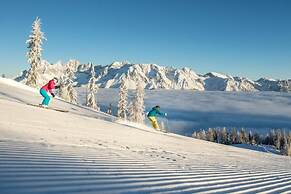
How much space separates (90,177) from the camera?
8.76 metres

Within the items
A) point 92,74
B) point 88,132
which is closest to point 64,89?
point 92,74

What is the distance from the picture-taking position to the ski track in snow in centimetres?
752

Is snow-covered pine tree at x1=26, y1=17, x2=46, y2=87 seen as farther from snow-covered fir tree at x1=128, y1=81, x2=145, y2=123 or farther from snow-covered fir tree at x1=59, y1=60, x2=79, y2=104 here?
snow-covered fir tree at x1=128, y1=81, x2=145, y2=123

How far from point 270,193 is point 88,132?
39.9 feet

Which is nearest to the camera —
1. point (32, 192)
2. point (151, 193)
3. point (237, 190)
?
point (32, 192)

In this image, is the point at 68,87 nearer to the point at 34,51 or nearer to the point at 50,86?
Result: the point at 34,51

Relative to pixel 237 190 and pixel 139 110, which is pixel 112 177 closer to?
pixel 237 190

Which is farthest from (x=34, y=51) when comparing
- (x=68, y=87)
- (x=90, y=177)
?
(x=90, y=177)

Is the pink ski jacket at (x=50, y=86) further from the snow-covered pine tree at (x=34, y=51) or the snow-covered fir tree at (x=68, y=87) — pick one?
the snow-covered fir tree at (x=68, y=87)

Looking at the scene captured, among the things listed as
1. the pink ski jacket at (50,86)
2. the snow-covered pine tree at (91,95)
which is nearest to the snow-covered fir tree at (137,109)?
the snow-covered pine tree at (91,95)

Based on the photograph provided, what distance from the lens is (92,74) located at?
322ft

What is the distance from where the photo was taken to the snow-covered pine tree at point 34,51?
6750 centimetres

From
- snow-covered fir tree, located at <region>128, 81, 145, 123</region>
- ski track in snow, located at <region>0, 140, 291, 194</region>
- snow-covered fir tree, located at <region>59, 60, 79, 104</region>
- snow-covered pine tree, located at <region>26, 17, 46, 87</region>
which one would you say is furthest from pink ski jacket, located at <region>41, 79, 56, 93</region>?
snow-covered fir tree, located at <region>128, 81, 145, 123</region>

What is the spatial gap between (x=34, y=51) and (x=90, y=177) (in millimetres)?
61450
